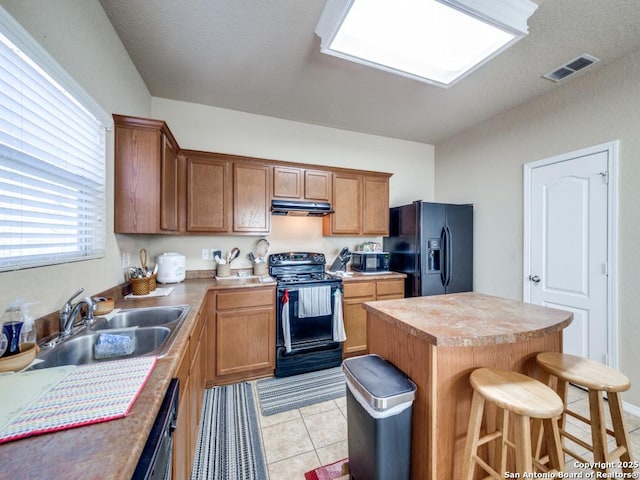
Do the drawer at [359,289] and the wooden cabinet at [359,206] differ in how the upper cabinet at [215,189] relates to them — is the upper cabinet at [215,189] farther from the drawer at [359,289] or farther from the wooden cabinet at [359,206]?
the drawer at [359,289]

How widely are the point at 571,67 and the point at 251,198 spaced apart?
3.15 meters

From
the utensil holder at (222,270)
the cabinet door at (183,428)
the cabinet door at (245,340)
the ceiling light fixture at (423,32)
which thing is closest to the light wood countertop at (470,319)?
the cabinet door at (183,428)

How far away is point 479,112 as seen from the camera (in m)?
3.08

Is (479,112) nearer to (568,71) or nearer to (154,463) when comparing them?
(568,71)

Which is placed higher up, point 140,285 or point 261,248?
point 261,248

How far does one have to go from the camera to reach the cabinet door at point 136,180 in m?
1.88

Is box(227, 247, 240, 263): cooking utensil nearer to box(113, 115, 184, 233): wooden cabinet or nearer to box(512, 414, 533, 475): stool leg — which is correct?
box(113, 115, 184, 233): wooden cabinet

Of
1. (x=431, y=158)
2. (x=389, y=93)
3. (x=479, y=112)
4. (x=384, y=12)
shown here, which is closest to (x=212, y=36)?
(x=384, y=12)

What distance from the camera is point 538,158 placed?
2.71 metres

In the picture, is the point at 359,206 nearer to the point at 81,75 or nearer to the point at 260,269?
the point at 260,269

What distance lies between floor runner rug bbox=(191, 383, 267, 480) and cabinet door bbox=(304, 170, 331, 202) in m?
2.09

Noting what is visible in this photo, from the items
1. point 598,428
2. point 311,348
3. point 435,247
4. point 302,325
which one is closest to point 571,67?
point 435,247

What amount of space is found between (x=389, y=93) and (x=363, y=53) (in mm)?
1123

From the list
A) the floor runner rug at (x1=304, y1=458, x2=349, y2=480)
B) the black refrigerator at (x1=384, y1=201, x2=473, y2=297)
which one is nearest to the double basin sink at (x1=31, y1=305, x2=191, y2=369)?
the floor runner rug at (x1=304, y1=458, x2=349, y2=480)
